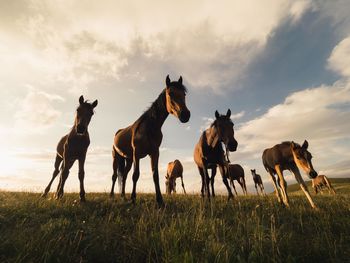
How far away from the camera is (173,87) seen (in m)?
7.62

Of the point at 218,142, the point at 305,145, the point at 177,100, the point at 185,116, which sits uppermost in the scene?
the point at 177,100

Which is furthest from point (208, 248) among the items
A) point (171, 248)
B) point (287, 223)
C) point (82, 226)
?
point (287, 223)

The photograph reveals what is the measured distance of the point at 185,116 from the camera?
6891 mm

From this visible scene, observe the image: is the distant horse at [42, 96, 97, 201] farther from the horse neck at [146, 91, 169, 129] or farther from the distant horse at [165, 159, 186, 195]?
the distant horse at [165, 159, 186, 195]

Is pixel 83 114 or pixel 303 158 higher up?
pixel 83 114

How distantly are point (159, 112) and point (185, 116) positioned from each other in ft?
4.95

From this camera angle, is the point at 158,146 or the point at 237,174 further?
the point at 237,174

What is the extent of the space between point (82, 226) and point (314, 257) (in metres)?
3.89

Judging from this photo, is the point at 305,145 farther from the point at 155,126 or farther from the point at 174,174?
the point at 174,174

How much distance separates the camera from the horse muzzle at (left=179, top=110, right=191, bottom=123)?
22.6ft

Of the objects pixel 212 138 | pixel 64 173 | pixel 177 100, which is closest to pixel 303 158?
pixel 212 138

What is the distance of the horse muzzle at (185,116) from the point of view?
22.6ft

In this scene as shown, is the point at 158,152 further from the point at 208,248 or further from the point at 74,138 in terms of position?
the point at 208,248

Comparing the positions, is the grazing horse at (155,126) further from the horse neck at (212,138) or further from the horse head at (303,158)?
the horse head at (303,158)
